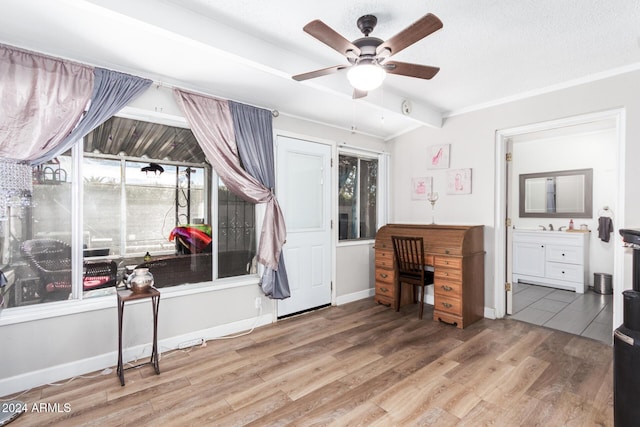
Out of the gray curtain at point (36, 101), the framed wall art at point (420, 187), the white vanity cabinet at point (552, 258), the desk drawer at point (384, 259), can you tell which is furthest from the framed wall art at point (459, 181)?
the gray curtain at point (36, 101)

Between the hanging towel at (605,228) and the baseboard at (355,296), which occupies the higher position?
the hanging towel at (605,228)

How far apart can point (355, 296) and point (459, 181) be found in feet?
6.86

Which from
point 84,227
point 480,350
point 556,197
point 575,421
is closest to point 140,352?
point 84,227

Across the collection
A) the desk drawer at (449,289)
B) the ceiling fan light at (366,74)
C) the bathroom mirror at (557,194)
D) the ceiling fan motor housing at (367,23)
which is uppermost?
the ceiling fan motor housing at (367,23)

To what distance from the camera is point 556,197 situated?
5.17 meters

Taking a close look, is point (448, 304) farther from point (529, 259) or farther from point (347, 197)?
point (529, 259)

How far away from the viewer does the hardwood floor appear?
1.95m

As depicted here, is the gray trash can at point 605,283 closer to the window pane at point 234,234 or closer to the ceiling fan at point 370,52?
the ceiling fan at point 370,52

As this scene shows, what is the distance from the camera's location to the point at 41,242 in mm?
2406

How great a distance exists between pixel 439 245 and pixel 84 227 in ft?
11.6

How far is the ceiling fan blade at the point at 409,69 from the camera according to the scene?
207 cm

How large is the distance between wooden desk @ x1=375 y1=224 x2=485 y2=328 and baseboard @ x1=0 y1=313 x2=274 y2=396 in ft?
7.26

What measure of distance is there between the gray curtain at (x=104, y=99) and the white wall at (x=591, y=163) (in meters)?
4.77

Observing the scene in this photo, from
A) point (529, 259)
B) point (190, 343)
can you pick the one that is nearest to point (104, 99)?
point (190, 343)
